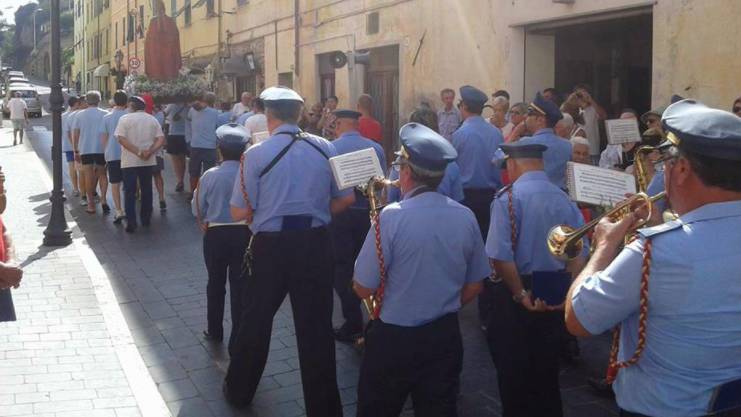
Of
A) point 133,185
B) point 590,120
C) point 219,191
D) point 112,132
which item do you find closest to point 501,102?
point 590,120

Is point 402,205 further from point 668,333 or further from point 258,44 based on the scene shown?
point 258,44

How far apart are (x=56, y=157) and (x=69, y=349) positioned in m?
5.07

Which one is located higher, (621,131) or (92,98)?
(92,98)

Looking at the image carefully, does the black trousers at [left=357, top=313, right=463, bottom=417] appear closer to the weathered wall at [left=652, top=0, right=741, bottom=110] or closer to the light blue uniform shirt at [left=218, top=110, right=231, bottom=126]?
the weathered wall at [left=652, top=0, right=741, bottom=110]

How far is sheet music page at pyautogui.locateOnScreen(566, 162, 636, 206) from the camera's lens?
3.41 metres

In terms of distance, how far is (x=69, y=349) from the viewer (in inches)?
240

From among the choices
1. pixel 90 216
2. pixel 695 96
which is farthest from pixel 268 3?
pixel 695 96

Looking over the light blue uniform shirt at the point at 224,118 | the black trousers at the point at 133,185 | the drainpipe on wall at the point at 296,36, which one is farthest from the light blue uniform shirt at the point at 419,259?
the drainpipe on wall at the point at 296,36

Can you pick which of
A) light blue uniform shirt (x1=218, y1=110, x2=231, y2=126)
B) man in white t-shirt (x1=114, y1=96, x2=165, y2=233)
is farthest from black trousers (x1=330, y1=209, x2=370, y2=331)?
light blue uniform shirt (x1=218, y1=110, x2=231, y2=126)

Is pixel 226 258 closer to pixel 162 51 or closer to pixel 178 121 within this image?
pixel 178 121

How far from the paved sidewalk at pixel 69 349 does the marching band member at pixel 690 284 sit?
3.32 meters

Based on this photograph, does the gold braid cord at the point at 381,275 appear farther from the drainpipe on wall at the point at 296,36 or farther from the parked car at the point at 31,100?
the parked car at the point at 31,100

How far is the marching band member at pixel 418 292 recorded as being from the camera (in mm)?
3643

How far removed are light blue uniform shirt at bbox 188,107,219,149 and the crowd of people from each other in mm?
4969
